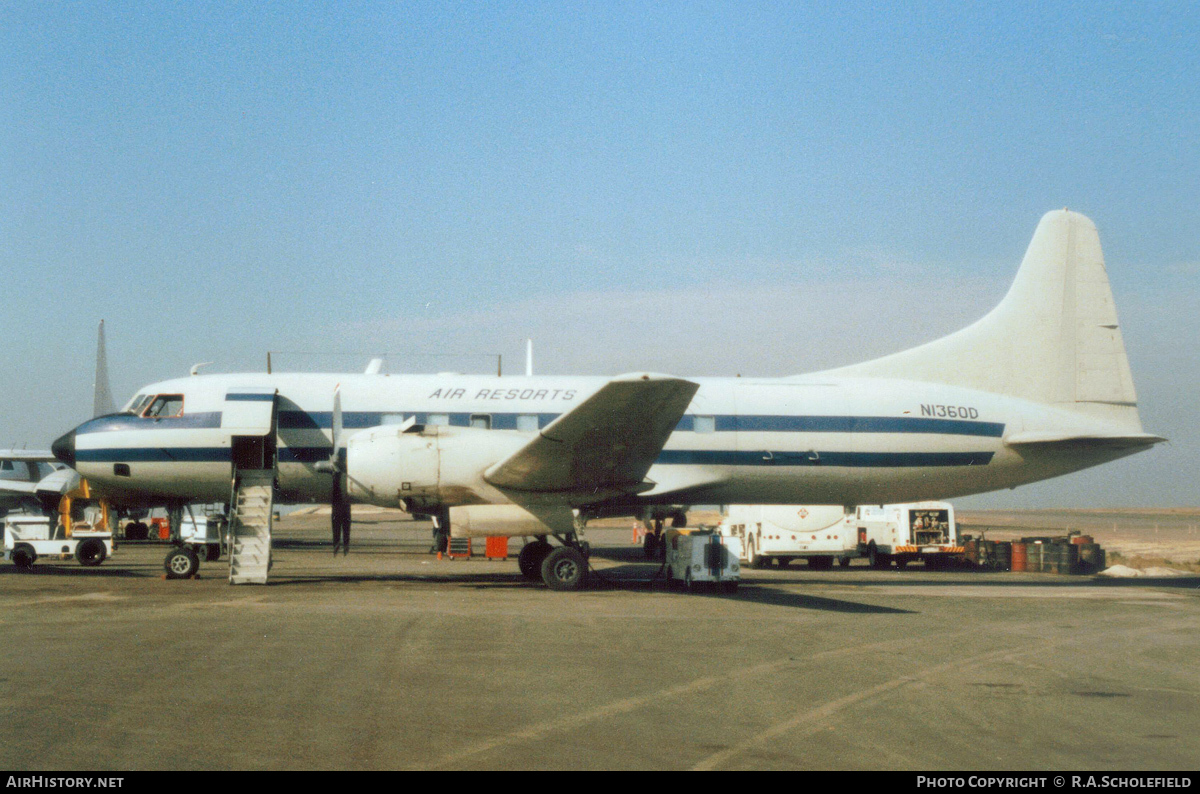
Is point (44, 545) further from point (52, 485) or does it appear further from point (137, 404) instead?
point (52, 485)

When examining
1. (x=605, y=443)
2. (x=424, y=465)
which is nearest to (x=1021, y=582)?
(x=605, y=443)

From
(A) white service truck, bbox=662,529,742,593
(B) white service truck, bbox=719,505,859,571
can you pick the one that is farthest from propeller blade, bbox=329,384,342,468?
(B) white service truck, bbox=719,505,859,571

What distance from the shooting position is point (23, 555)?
21578 millimetres

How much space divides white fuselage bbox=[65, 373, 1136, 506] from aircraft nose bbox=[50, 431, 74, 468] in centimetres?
18

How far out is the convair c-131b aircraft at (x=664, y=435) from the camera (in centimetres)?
1650

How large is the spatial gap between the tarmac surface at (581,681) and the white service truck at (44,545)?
5888 millimetres

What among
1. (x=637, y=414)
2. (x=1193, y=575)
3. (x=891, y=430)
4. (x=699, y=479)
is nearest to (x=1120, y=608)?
(x=891, y=430)

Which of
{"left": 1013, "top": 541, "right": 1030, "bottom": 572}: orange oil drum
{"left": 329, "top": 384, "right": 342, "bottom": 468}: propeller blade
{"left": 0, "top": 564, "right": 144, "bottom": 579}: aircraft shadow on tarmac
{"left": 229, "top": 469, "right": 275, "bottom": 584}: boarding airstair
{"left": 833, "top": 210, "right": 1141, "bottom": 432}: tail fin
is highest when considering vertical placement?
{"left": 833, "top": 210, "right": 1141, "bottom": 432}: tail fin

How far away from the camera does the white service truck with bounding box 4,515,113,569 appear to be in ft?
70.9

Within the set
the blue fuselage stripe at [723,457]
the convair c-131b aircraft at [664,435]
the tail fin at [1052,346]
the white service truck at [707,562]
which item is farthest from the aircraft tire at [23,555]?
the tail fin at [1052,346]

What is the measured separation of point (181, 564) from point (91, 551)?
5.12 m

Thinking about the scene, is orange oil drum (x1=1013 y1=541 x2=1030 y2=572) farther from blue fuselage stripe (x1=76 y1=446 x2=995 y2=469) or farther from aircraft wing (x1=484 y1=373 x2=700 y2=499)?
aircraft wing (x1=484 y1=373 x2=700 y2=499)
